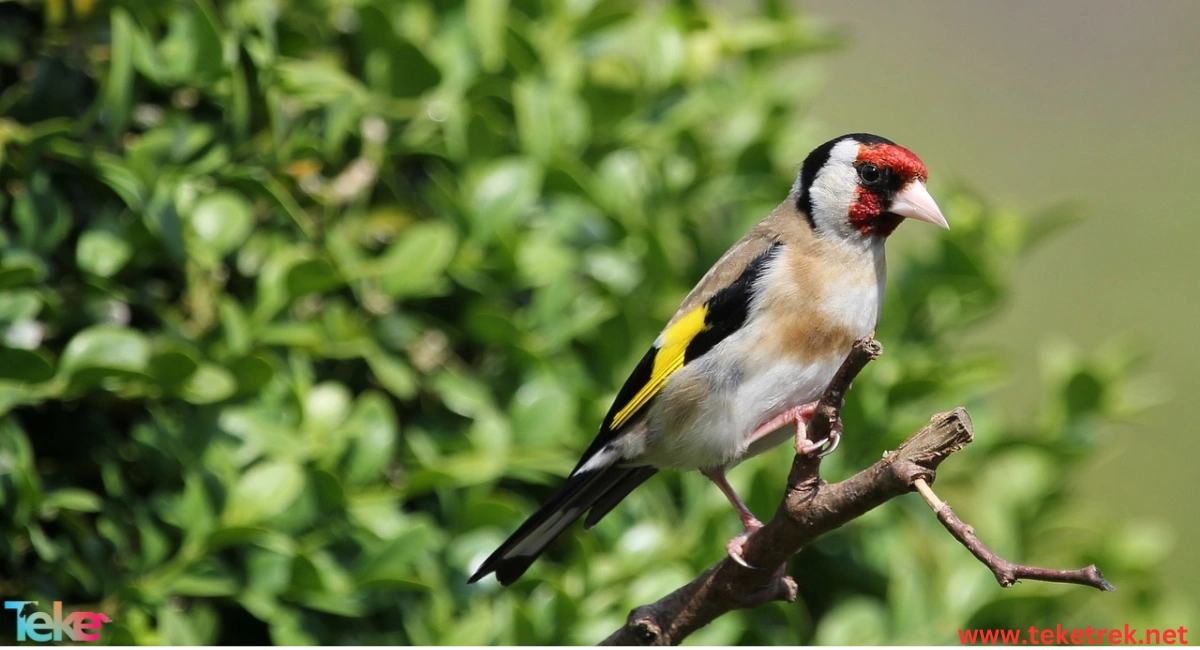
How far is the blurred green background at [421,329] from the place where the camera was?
274 centimetres

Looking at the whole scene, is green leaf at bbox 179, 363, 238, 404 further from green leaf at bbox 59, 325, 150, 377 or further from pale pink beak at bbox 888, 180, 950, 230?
pale pink beak at bbox 888, 180, 950, 230

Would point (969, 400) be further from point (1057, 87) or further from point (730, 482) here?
point (1057, 87)

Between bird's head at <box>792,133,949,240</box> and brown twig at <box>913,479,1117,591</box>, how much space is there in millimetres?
1124

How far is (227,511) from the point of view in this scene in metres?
2.77

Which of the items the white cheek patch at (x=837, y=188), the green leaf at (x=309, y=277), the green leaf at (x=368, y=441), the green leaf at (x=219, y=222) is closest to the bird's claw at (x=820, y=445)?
the white cheek patch at (x=837, y=188)

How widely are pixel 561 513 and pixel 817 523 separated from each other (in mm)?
851

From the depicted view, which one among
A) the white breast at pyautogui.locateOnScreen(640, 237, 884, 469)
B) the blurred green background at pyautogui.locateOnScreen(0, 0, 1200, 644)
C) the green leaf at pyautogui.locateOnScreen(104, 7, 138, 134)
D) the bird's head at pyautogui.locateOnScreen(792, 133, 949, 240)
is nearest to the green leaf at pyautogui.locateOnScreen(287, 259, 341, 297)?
the blurred green background at pyautogui.locateOnScreen(0, 0, 1200, 644)

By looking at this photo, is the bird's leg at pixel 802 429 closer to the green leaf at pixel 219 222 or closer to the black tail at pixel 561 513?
the black tail at pixel 561 513

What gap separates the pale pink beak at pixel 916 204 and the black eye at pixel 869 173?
7cm

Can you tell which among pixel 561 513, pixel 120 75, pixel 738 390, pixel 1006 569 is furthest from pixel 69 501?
pixel 1006 569

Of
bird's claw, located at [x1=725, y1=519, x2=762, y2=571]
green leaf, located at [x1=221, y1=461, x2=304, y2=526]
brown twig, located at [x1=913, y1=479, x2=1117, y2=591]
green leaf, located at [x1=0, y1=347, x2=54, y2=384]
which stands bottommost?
green leaf, located at [x1=221, y1=461, x2=304, y2=526]

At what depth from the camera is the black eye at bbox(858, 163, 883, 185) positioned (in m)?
3.21

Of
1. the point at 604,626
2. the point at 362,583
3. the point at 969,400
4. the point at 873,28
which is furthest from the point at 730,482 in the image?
the point at 873,28

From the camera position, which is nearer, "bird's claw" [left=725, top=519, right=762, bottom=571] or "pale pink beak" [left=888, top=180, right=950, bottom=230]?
"bird's claw" [left=725, top=519, right=762, bottom=571]
